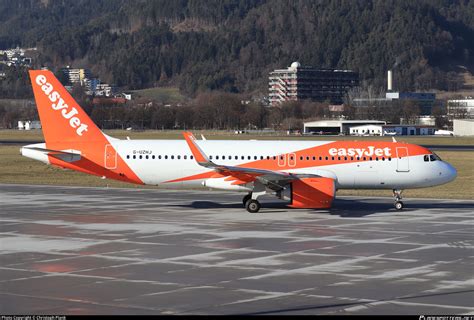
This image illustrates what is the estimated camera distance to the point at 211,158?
47.4 m

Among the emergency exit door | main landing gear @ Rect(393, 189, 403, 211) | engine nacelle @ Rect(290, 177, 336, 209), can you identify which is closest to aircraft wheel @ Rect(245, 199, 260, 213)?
engine nacelle @ Rect(290, 177, 336, 209)

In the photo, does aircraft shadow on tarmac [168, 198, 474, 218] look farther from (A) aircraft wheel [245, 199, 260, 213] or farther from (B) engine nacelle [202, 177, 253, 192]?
(B) engine nacelle [202, 177, 253, 192]

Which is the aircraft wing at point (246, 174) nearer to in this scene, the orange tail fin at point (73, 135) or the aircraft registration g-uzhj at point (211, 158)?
the aircraft registration g-uzhj at point (211, 158)

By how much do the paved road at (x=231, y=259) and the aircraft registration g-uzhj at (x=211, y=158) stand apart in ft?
5.52

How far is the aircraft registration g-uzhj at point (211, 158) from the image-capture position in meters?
46.7

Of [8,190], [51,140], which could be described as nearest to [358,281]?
[51,140]

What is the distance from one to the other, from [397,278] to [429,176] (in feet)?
66.4

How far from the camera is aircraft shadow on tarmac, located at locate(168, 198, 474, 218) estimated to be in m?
46.2

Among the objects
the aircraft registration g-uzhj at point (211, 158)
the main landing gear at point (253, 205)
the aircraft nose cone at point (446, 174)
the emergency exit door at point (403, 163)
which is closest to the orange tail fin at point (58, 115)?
the aircraft registration g-uzhj at point (211, 158)

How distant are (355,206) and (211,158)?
8286 mm

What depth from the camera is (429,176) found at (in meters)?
47.1

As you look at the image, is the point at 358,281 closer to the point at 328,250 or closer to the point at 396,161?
the point at 328,250

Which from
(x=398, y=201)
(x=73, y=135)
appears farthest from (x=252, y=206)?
(x=73, y=135)

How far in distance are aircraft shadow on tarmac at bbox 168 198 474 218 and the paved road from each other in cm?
11
